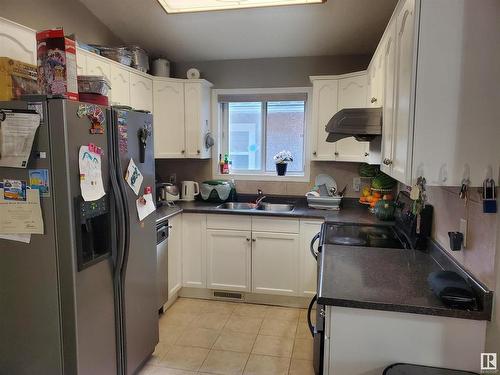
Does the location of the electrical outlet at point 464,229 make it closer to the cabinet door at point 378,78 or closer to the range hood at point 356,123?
the range hood at point 356,123

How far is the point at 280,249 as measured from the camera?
124 inches

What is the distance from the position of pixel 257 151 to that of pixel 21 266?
2576 millimetres

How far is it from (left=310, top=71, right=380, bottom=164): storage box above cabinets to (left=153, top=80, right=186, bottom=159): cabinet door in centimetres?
129

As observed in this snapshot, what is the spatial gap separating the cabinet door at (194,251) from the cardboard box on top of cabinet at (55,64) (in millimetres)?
1814

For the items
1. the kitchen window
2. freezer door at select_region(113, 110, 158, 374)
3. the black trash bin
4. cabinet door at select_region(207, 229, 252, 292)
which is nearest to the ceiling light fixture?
freezer door at select_region(113, 110, 158, 374)

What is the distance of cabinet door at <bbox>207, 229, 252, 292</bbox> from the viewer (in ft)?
10.5

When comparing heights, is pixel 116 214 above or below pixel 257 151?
below

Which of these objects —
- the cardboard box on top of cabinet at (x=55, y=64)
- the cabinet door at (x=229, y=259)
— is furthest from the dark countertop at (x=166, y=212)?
the cardboard box on top of cabinet at (x=55, y=64)

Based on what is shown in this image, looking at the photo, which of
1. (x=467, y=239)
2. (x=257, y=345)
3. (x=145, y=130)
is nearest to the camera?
(x=467, y=239)

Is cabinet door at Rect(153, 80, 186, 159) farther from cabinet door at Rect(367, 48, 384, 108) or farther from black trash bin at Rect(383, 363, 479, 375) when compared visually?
black trash bin at Rect(383, 363, 479, 375)

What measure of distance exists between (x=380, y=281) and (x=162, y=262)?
1.89 m

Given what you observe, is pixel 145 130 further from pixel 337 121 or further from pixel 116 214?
pixel 337 121

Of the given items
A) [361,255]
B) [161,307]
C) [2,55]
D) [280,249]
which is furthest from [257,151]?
[2,55]

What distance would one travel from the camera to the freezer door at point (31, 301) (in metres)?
1.63
